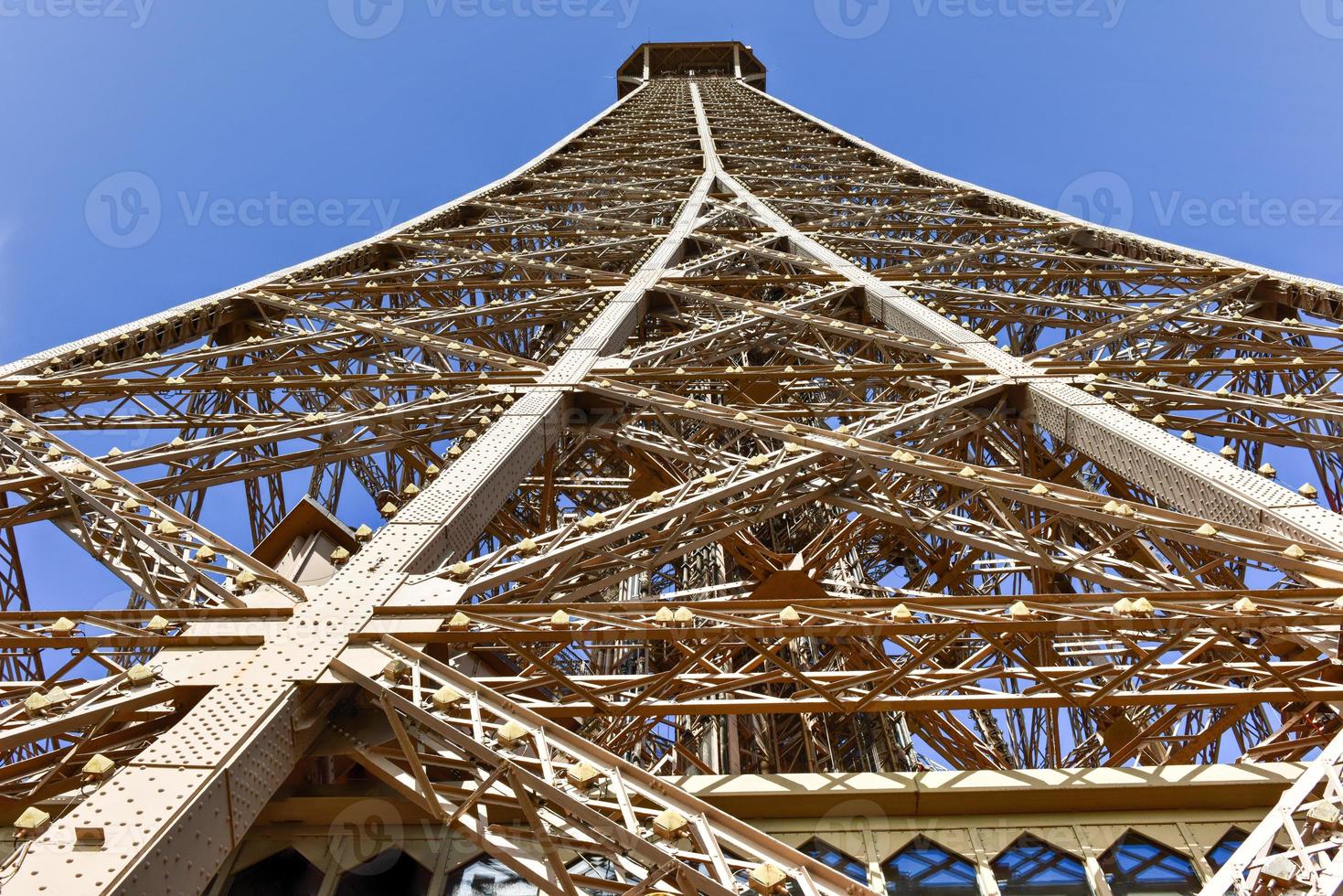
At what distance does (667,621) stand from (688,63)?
5754 centimetres

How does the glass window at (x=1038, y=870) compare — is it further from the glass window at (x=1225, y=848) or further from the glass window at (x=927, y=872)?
the glass window at (x=1225, y=848)

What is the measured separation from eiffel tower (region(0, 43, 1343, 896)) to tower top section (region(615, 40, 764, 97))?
4478cm

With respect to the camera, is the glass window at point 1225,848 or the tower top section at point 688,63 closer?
the glass window at point 1225,848

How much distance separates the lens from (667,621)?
493 centimetres

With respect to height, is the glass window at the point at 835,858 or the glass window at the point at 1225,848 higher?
the glass window at the point at 1225,848

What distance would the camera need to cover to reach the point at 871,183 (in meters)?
27.9

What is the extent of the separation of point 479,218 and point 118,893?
72.5ft

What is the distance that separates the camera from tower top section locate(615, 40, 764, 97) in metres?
55.8

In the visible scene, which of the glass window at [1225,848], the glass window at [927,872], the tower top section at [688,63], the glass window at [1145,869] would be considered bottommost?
the glass window at [927,872]

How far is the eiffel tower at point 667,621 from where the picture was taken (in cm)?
400

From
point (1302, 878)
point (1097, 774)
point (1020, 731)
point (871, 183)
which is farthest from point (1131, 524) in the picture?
point (871, 183)

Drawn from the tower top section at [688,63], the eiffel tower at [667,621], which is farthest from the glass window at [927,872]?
the tower top section at [688,63]

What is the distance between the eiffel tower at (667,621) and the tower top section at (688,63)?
44.8m

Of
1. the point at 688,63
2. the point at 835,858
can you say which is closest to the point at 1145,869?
the point at 835,858
